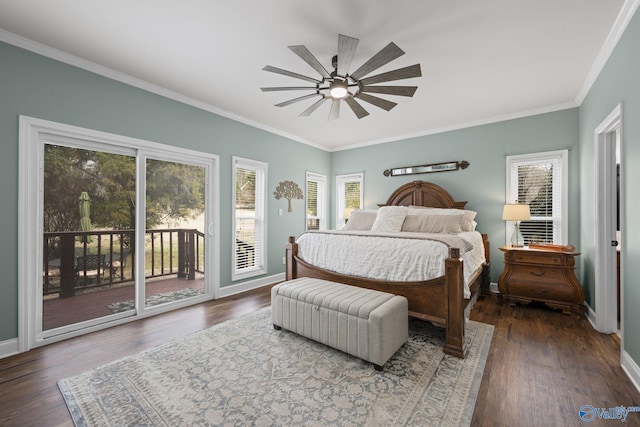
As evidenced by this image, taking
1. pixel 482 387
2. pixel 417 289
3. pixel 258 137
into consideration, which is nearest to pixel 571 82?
pixel 417 289

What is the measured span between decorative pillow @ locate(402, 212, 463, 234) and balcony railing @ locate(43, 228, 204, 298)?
2970 mm

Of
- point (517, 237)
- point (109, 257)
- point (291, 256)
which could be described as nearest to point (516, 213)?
point (517, 237)

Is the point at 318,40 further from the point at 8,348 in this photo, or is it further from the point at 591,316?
the point at 591,316

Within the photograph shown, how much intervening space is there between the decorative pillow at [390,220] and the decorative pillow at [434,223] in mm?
93

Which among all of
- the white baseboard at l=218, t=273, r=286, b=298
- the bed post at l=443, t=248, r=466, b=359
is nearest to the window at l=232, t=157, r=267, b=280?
the white baseboard at l=218, t=273, r=286, b=298

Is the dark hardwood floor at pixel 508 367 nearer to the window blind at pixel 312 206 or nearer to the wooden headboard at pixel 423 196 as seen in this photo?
the wooden headboard at pixel 423 196

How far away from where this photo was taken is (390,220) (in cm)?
405

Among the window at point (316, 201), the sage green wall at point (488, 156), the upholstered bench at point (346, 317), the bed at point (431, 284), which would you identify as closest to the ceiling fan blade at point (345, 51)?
the bed at point (431, 284)

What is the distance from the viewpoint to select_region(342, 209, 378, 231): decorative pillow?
435 cm

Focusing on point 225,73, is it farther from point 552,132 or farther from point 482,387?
point 552,132

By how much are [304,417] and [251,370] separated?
644 mm

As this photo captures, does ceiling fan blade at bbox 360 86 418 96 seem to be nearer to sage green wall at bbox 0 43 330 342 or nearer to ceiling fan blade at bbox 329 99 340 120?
ceiling fan blade at bbox 329 99 340 120

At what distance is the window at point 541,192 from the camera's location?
3.78 metres

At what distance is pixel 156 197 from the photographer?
3.39m
